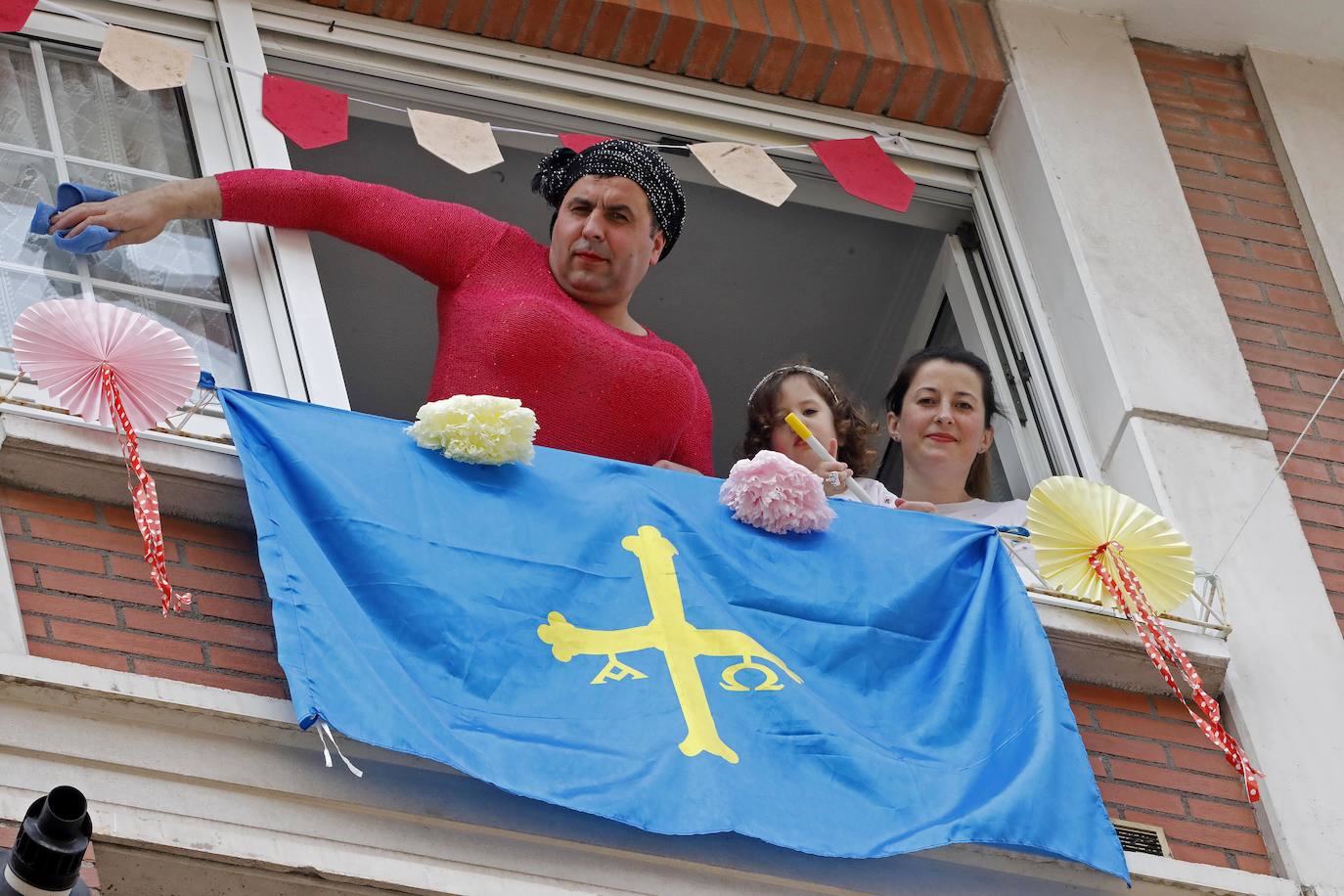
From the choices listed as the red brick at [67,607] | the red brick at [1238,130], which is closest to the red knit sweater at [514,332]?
the red brick at [67,607]

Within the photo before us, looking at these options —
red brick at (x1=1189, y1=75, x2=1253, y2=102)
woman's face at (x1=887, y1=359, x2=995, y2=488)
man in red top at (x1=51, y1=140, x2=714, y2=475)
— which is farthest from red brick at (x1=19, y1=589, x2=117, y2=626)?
red brick at (x1=1189, y1=75, x2=1253, y2=102)

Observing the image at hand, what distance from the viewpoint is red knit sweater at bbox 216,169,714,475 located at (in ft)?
14.4

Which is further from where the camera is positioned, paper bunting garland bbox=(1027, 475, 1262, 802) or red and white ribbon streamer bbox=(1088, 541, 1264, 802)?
paper bunting garland bbox=(1027, 475, 1262, 802)

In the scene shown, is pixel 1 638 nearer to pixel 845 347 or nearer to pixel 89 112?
pixel 89 112

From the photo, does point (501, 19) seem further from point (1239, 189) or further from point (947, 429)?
point (1239, 189)

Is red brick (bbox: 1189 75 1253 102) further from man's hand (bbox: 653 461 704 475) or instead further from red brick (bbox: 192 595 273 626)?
red brick (bbox: 192 595 273 626)

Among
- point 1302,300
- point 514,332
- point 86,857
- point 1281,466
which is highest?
point 1302,300

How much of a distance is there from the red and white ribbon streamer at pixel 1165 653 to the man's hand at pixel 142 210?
216cm

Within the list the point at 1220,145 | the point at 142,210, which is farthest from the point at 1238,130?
the point at 142,210

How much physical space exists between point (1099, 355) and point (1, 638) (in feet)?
9.64

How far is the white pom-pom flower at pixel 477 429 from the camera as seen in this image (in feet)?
13.2

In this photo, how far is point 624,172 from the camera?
191 inches

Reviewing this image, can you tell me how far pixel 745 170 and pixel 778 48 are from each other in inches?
20.1

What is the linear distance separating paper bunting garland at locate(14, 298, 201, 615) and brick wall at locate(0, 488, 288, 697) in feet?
0.17
